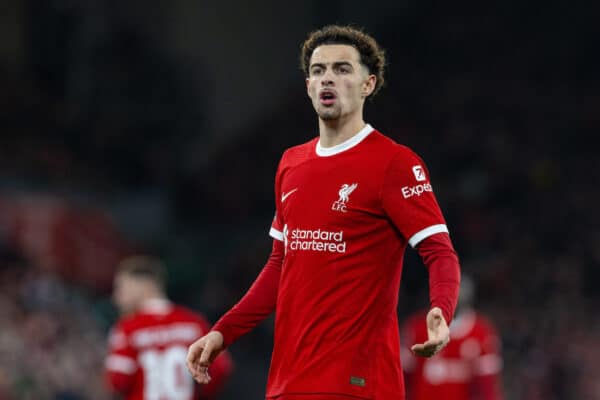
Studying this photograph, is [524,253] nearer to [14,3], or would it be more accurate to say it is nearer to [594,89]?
[594,89]

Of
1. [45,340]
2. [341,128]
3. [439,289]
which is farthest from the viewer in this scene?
[45,340]

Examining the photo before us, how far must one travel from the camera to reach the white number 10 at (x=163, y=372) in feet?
21.0

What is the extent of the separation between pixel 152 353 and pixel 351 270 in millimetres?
3268

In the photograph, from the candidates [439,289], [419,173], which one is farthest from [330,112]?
[439,289]

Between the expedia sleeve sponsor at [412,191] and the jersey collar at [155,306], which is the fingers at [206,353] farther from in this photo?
the jersey collar at [155,306]

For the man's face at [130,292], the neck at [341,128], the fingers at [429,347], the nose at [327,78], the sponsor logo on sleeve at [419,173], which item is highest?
the nose at [327,78]

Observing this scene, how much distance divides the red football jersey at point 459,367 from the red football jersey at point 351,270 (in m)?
4.49

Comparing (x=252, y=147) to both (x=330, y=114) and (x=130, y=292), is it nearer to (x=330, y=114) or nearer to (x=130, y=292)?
(x=130, y=292)

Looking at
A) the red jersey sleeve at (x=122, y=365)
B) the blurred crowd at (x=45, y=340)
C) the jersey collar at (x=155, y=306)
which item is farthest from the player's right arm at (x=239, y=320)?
the blurred crowd at (x=45, y=340)

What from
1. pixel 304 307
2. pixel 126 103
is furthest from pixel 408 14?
pixel 304 307

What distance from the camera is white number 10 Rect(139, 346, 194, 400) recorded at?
21.0 feet

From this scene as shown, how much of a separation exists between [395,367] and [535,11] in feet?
54.4

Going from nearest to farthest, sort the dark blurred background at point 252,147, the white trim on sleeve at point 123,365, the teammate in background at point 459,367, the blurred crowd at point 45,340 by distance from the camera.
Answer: the white trim on sleeve at point 123,365 < the teammate in background at point 459,367 < the blurred crowd at point 45,340 < the dark blurred background at point 252,147

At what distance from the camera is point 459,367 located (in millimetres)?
7879
